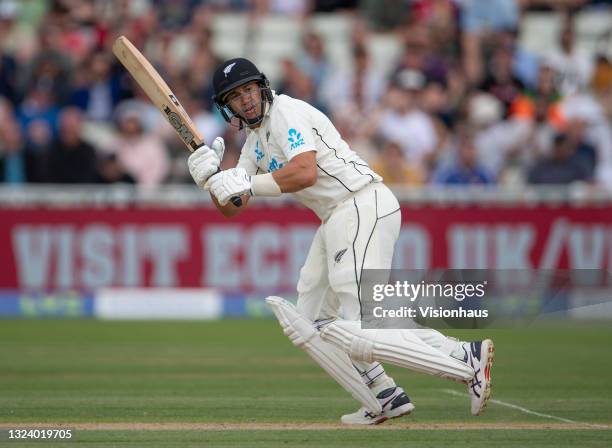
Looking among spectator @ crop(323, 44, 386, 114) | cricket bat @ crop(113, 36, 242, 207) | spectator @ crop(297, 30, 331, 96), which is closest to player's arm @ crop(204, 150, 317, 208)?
cricket bat @ crop(113, 36, 242, 207)

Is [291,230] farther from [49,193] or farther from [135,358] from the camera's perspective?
[135,358]

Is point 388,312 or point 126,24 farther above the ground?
point 126,24

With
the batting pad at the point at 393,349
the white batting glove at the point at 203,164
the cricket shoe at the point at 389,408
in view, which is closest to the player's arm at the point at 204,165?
the white batting glove at the point at 203,164

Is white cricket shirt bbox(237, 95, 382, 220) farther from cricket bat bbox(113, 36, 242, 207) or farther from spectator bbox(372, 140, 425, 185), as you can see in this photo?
spectator bbox(372, 140, 425, 185)

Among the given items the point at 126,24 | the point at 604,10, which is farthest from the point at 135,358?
the point at 604,10

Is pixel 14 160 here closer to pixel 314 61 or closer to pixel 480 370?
pixel 314 61

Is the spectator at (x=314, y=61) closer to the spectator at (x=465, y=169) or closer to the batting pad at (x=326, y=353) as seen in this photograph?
the spectator at (x=465, y=169)

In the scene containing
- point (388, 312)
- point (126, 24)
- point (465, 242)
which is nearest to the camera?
point (388, 312)

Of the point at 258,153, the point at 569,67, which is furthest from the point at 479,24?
the point at 258,153

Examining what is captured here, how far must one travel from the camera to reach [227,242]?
14273 mm

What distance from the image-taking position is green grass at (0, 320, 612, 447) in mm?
6406

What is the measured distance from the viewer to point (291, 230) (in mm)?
14266

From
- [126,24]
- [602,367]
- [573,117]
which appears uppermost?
[126,24]

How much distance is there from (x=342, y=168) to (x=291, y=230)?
7293mm
